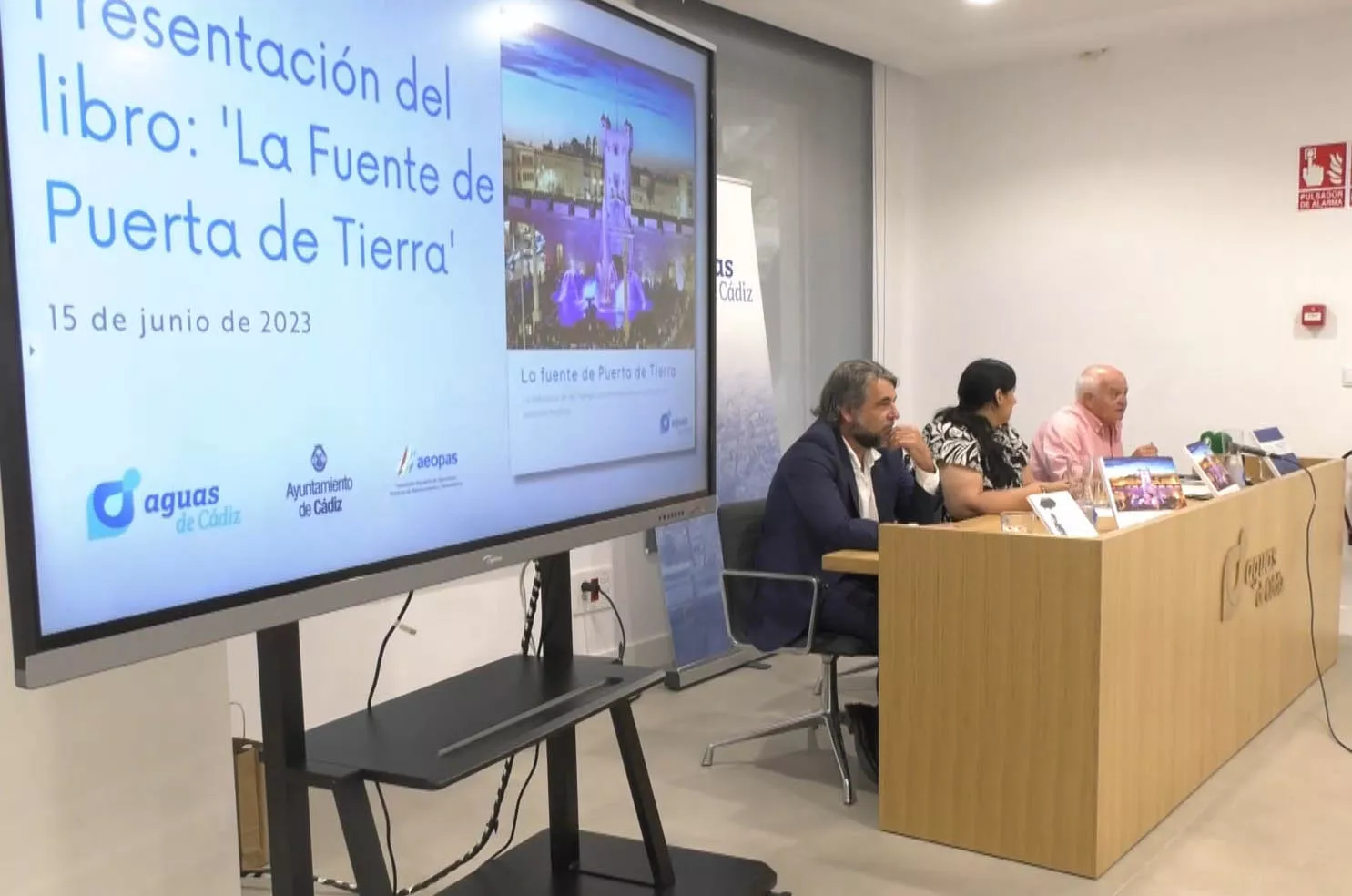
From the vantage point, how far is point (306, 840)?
5.57ft

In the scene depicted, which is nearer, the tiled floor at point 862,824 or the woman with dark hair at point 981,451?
the tiled floor at point 862,824

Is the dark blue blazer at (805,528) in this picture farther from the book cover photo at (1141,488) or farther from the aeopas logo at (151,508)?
the aeopas logo at (151,508)

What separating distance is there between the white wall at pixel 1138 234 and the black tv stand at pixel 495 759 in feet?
13.1

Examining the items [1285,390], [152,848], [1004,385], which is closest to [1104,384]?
[1004,385]

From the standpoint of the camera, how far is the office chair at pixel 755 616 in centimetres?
337

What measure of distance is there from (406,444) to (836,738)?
2112 mm

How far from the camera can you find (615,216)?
224 centimetres

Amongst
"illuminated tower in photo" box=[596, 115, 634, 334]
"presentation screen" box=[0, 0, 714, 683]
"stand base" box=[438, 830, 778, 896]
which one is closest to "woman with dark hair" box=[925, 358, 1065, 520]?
"stand base" box=[438, 830, 778, 896]

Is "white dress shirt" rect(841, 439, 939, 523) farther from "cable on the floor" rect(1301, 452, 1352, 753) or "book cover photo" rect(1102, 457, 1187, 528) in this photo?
"cable on the floor" rect(1301, 452, 1352, 753)

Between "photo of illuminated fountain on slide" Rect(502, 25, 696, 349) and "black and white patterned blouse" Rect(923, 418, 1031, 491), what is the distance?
1.63 metres

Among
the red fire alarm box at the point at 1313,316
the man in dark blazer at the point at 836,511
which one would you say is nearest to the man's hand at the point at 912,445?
the man in dark blazer at the point at 836,511

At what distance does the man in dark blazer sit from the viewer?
338 cm

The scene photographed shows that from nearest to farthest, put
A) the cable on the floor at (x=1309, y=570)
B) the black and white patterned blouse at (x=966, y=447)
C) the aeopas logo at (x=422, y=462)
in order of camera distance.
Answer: the aeopas logo at (x=422, y=462)
the black and white patterned blouse at (x=966, y=447)
the cable on the floor at (x=1309, y=570)

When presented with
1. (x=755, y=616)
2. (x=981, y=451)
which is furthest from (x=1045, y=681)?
(x=981, y=451)
